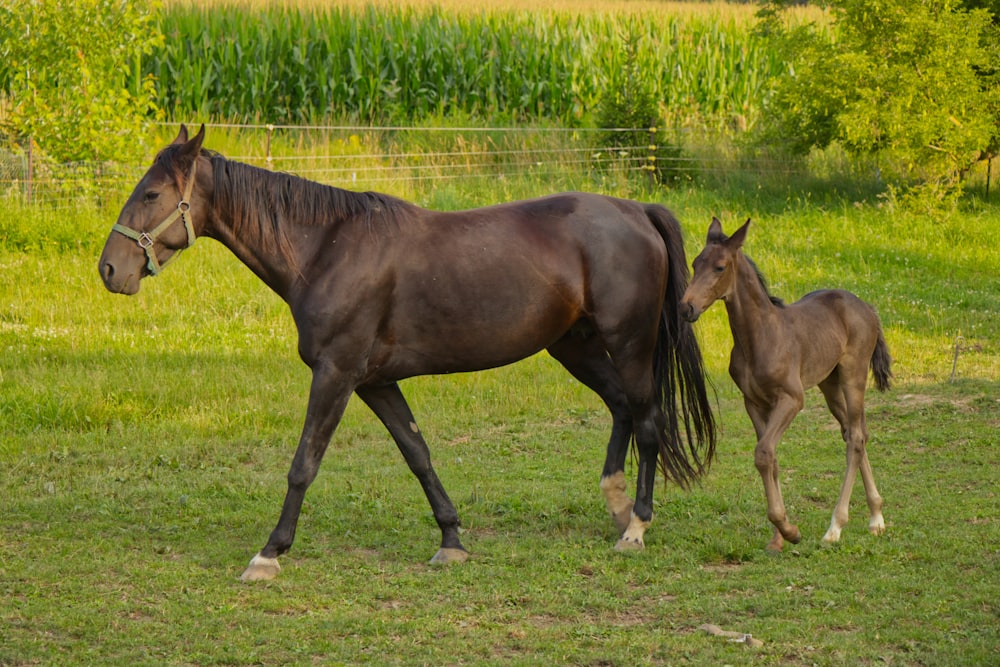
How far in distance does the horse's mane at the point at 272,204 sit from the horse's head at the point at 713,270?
1.70 metres

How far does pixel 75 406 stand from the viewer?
943cm

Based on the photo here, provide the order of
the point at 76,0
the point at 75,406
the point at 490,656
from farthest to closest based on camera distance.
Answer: the point at 76,0
the point at 75,406
the point at 490,656

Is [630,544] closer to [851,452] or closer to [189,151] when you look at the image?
[851,452]

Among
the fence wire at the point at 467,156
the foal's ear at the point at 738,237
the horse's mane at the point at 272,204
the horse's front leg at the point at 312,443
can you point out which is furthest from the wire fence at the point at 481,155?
the foal's ear at the point at 738,237

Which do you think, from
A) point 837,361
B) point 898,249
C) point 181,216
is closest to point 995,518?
point 837,361

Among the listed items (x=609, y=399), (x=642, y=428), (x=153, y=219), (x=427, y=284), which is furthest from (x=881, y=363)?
(x=153, y=219)

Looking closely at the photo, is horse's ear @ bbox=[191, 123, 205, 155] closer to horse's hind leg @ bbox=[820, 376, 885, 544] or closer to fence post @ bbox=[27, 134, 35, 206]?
horse's hind leg @ bbox=[820, 376, 885, 544]

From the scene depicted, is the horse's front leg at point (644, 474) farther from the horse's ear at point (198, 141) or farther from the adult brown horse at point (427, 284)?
the horse's ear at point (198, 141)

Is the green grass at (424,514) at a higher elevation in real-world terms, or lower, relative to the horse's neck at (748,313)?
lower

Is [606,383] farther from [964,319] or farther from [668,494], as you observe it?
[964,319]

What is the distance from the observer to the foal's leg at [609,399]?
22.4 feet

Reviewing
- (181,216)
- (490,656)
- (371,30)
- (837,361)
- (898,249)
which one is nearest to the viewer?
(490,656)

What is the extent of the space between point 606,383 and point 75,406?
474cm

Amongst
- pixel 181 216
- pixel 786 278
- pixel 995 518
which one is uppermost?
pixel 181 216
